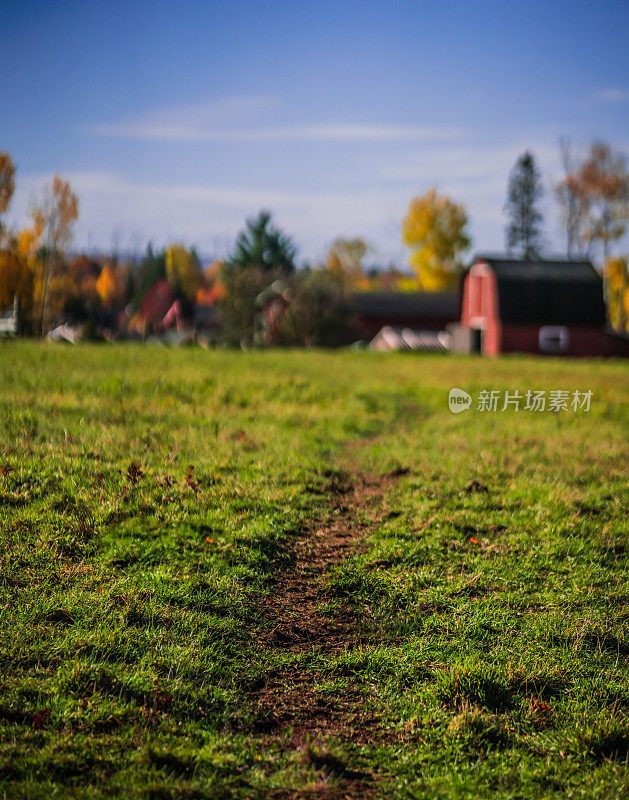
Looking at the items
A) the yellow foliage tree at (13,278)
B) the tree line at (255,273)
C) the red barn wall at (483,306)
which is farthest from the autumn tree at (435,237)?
the yellow foliage tree at (13,278)

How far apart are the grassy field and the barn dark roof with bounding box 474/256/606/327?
36557mm

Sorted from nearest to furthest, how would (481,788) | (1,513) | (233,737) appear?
(481,788), (233,737), (1,513)

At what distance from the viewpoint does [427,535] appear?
25.6ft

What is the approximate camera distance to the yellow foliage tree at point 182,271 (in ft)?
228

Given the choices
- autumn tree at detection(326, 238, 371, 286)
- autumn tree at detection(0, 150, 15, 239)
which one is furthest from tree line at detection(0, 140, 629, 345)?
autumn tree at detection(326, 238, 371, 286)

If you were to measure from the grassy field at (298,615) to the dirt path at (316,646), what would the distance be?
2cm

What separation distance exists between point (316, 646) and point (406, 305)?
57.1 m

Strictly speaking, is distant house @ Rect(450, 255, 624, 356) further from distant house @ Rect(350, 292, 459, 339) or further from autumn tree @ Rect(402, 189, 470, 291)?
autumn tree @ Rect(402, 189, 470, 291)

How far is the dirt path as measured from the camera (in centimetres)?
426

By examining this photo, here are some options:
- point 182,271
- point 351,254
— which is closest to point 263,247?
point 182,271

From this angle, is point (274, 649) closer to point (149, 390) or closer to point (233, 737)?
point (233, 737)

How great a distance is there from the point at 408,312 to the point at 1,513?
183 ft

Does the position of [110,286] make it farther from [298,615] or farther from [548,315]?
[298,615]

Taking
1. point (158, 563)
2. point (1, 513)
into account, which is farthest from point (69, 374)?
point (158, 563)
